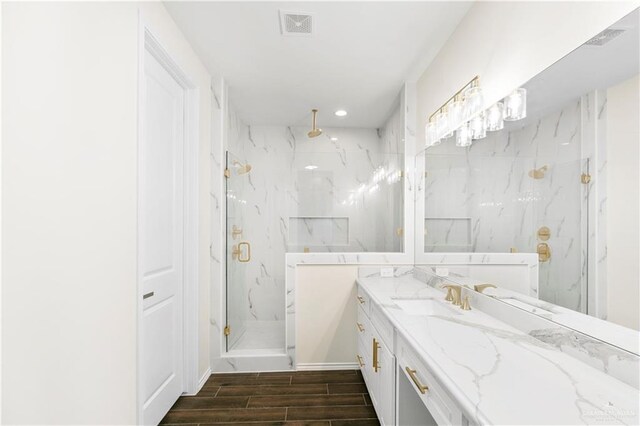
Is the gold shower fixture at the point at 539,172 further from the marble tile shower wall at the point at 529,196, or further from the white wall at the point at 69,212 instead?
the white wall at the point at 69,212

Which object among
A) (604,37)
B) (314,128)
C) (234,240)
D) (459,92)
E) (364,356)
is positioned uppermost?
(314,128)

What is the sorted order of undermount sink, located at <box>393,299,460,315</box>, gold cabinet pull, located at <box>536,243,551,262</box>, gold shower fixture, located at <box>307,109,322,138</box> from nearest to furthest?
gold cabinet pull, located at <box>536,243,551,262</box> → undermount sink, located at <box>393,299,460,315</box> → gold shower fixture, located at <box>307,109,322,138</box>

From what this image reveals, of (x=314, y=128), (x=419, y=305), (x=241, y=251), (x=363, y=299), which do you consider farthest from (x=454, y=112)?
(x=241, y=251)

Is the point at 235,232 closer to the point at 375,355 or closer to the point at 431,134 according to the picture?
the point at 375,355

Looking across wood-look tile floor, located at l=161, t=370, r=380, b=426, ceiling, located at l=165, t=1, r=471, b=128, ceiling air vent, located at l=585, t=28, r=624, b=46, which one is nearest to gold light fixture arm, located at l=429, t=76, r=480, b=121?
ceiling, located at l=165, t=1, r=471, b=128

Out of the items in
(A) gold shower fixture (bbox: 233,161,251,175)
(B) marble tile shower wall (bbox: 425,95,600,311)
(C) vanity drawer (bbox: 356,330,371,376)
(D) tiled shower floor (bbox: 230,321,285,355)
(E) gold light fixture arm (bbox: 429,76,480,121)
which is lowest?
(D) tiled shower floor (bbox: 230,321,285,355)

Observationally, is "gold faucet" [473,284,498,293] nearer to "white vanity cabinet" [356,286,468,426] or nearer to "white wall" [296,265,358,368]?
"white vanity cabinet" [356,286,468,426]

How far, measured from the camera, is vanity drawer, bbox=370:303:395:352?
169 centimetres

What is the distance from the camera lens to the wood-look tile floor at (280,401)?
212cm

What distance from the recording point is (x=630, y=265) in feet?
3.04

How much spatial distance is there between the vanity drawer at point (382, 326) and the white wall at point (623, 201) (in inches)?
37.1

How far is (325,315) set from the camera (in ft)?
9.44

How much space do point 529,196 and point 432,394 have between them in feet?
3.04

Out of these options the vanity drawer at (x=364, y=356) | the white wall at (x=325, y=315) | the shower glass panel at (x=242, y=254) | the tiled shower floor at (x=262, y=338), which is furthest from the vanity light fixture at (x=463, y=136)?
the tiled shower floor at (x=262, y=338)
